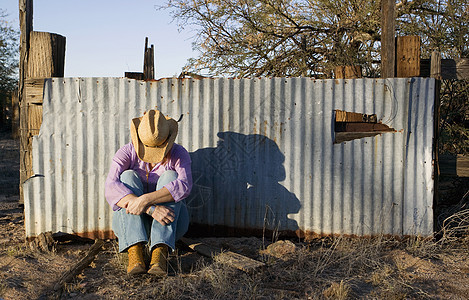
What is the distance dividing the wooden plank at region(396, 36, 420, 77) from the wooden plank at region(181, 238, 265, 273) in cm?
305

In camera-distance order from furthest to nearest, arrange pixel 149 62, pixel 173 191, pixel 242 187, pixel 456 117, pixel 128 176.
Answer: pixel 456 117 < pixel 149 62 < pixel 242 187 < pixel 128 176 < pixel 173 191

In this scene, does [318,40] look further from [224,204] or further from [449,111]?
[224,204]

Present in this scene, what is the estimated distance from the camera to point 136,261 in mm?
4137

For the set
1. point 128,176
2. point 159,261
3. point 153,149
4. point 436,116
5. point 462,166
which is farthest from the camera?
point 462,166

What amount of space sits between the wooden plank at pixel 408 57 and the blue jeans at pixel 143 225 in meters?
3.19

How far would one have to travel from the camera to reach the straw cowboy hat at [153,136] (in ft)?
14.9

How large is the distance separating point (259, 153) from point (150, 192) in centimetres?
149

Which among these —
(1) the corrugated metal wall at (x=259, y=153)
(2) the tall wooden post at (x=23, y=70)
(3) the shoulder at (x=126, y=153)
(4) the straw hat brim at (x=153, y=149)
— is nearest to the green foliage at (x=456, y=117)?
(1) the corrugated metal wall at (x=259, y=153)

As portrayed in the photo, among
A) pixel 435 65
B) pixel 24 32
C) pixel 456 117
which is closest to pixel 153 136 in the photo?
pixel 24 32

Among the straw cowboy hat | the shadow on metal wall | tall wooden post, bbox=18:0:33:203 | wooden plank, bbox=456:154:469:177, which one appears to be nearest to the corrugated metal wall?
the shadow on metal wall

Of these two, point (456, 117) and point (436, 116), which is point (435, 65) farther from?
point (456, 117)

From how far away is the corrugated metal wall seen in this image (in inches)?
206

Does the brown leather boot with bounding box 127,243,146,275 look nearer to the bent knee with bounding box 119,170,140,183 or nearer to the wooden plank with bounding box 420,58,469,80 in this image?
the bent knee with bounding box 119,170,140,183

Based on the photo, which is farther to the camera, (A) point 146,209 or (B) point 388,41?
(B) point 388,41
